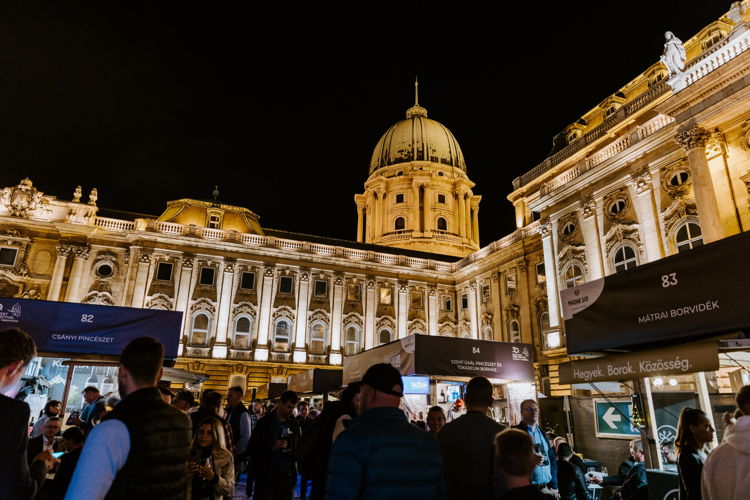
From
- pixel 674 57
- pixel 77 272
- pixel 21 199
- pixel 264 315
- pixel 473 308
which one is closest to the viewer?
pixel 674 57

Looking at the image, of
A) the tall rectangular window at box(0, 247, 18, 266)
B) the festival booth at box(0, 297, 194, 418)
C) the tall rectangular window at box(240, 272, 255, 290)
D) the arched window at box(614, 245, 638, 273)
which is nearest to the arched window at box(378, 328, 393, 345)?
the tall rectangular window at box(240, 272, 255, 290)

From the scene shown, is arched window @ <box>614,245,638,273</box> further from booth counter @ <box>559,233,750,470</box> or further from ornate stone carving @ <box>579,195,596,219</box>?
booth counter @ <box>559,233,750,470</box>

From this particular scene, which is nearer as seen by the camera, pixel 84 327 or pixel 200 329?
pixel 84 327

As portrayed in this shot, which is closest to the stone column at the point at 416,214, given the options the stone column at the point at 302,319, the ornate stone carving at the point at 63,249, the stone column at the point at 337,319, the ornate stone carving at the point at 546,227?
the stone column at the point at 337,319

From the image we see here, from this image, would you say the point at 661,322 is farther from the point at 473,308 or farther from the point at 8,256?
the point at 8,256

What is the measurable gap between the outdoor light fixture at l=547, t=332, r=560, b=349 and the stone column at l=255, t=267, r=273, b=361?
20813 millimetres

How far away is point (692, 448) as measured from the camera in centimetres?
467

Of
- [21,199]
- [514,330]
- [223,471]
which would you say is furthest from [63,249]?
[223,471]

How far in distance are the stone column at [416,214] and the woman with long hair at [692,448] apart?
50.2m

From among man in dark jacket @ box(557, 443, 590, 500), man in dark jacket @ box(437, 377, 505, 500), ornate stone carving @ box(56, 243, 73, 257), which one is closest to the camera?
man in dark jacket @ box(437, 377, 505, 500)

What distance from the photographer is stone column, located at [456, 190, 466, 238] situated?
57806 millimetres

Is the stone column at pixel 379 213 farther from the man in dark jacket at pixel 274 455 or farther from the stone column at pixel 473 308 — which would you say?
the man in dark jacket at pixel 274 455

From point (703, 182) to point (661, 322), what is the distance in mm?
11285

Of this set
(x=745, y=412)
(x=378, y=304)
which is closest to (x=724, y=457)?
(x=745, y=412)
